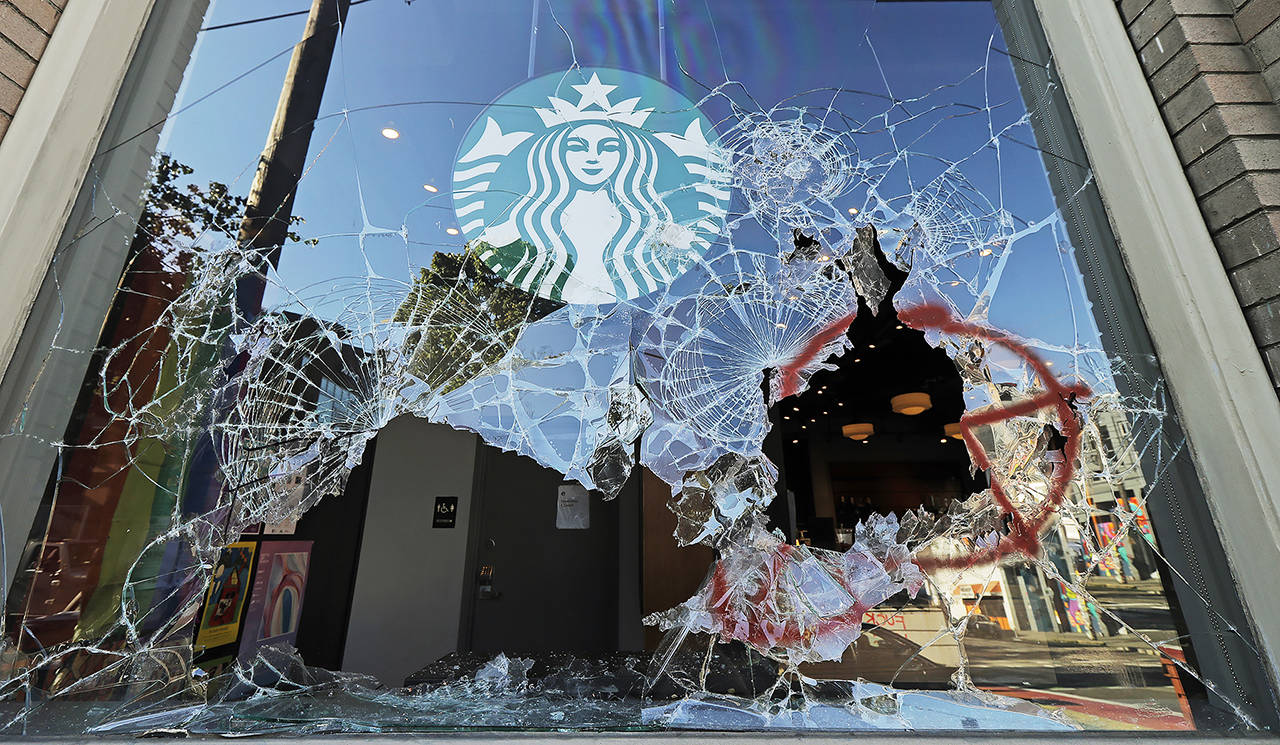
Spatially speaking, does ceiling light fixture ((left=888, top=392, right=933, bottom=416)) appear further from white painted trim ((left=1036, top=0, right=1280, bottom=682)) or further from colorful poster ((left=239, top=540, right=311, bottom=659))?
colorful poster ((left=239, top=540, right=311, bottom=659))

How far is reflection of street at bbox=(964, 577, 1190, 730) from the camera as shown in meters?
1.04

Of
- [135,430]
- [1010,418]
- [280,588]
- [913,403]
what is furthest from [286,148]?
[280,588]

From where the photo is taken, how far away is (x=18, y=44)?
1175 mm

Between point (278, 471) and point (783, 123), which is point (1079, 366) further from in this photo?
point (278, 471)

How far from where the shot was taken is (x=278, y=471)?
4.60 ft

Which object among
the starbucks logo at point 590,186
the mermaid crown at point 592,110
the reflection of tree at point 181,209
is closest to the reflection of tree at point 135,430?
the reflection of tree at point 181,209

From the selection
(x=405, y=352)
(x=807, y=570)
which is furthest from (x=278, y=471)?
(x=807, y=570)

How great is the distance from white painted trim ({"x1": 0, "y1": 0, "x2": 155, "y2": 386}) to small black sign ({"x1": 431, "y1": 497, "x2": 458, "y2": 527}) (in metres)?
2.86

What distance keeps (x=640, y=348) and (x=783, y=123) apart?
0.76 metres

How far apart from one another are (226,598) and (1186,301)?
258 centimetres

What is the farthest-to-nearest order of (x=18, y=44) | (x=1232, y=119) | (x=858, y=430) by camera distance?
1. (x=858, y=430)
2. (x=18, y=44)
3. (x=1232, y=119)

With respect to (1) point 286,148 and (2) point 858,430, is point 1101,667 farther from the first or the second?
(1) point 286,148

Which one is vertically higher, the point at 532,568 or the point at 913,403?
the point at 913,403

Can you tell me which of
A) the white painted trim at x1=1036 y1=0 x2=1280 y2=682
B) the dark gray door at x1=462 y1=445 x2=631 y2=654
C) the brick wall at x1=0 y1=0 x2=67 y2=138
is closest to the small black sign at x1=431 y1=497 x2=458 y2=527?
the dark gray door at x1=462 y1=445 x2=631 y2=654
